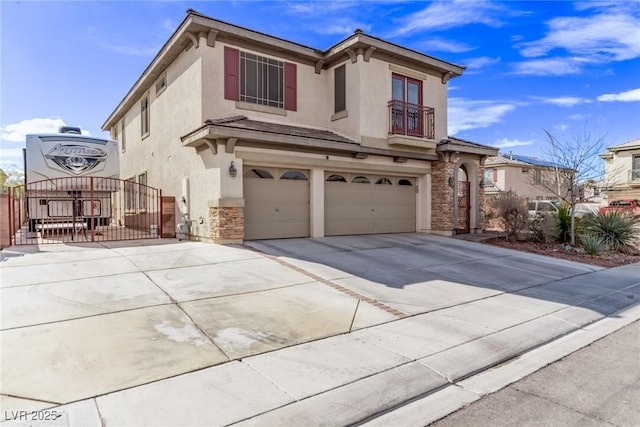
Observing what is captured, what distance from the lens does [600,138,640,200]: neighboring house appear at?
33.3 meters

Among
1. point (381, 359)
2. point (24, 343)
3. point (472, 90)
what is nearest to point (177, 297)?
point (24, 343)

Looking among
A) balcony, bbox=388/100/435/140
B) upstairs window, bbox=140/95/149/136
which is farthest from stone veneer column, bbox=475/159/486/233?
upstairs window, bbox=140/95/149/136

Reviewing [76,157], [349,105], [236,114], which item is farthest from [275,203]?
[76,157]

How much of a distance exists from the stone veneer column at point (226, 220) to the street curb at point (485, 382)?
8.28 m

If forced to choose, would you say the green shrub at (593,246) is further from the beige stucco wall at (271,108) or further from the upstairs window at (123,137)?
the upstairs window at (123,137)

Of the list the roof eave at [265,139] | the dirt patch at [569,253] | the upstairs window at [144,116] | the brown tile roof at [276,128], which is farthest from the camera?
the upstairs window at [144,116]

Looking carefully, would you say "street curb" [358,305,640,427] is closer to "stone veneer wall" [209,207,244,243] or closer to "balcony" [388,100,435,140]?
"stone veneer wall" [209,207,244,243]

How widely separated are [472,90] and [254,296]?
19285 mm

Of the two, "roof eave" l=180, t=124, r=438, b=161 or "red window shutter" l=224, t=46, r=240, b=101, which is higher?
"red window shutter" l=224, t=46, r=240, b=101

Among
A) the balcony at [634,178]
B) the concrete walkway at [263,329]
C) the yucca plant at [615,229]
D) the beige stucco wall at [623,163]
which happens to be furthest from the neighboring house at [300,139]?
the balcony at [634,178]

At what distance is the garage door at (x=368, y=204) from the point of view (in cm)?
1375

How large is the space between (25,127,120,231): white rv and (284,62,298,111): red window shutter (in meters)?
6.85

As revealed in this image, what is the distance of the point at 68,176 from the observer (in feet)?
42.4

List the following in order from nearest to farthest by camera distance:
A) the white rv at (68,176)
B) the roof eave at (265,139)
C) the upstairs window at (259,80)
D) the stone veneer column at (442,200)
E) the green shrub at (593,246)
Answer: the roof eave at (265,139) → the green shrub at (593,246) → the upstairs window at (259,80) → the white rv at (68,176) → the stone veneer column at (442,200)
